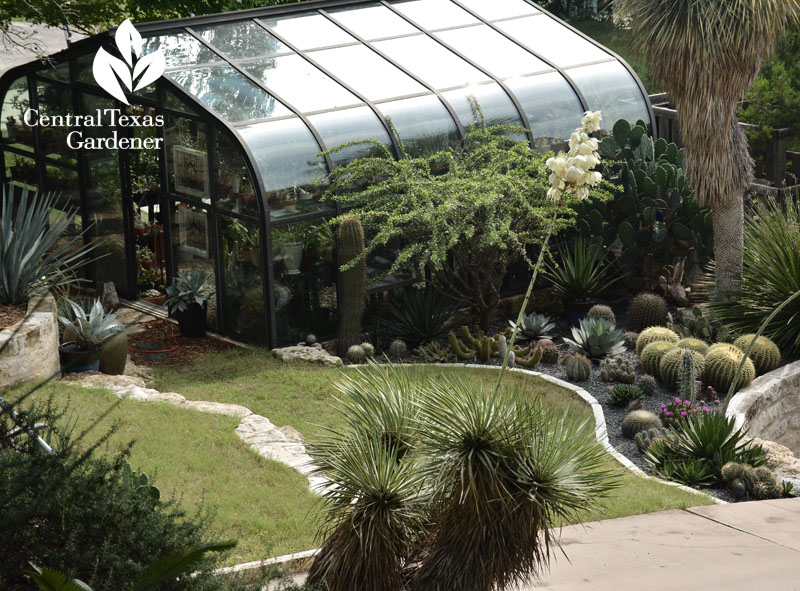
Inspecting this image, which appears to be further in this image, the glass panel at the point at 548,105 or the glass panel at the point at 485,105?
the glass panel at the point at 548,105

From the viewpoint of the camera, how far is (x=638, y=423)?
371 inches

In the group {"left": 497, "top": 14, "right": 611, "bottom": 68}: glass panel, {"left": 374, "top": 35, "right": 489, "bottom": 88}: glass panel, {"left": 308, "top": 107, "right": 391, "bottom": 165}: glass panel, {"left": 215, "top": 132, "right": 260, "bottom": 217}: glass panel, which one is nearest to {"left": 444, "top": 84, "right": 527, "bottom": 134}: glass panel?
{"left": 374, "top": 35, "right": 489, "bottom": 88}: glass panel

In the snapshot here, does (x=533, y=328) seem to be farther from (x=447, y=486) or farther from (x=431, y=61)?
(x=447, y=486)

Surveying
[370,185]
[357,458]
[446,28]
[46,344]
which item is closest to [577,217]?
[370,185]

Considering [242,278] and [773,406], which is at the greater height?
[242,278]

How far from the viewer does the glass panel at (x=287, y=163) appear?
450 inches

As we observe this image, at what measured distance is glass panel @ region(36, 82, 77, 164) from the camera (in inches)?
541

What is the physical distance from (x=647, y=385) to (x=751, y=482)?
2.33 metres

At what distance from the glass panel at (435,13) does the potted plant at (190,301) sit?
5.21m

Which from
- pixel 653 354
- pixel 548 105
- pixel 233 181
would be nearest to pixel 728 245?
pixel 653 354

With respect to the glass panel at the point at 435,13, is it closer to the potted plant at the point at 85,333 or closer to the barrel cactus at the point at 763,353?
the barrel cactus at the point at 763,353

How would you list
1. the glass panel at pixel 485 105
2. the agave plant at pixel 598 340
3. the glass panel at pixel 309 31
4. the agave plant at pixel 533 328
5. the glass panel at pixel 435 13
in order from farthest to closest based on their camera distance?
the glass panel at pixel 435 13
the glass panel at pixel 309 31
the glass panel at pixel 485 105
the agave plant at pixel 533 328
the agave plant at pixel 598 340

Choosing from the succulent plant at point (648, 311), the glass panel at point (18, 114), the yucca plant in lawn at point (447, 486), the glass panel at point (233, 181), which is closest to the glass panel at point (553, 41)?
the succulent plant at point (648, 311)

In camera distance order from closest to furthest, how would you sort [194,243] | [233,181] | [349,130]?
[233,181] < [349,130] < [194,243]
